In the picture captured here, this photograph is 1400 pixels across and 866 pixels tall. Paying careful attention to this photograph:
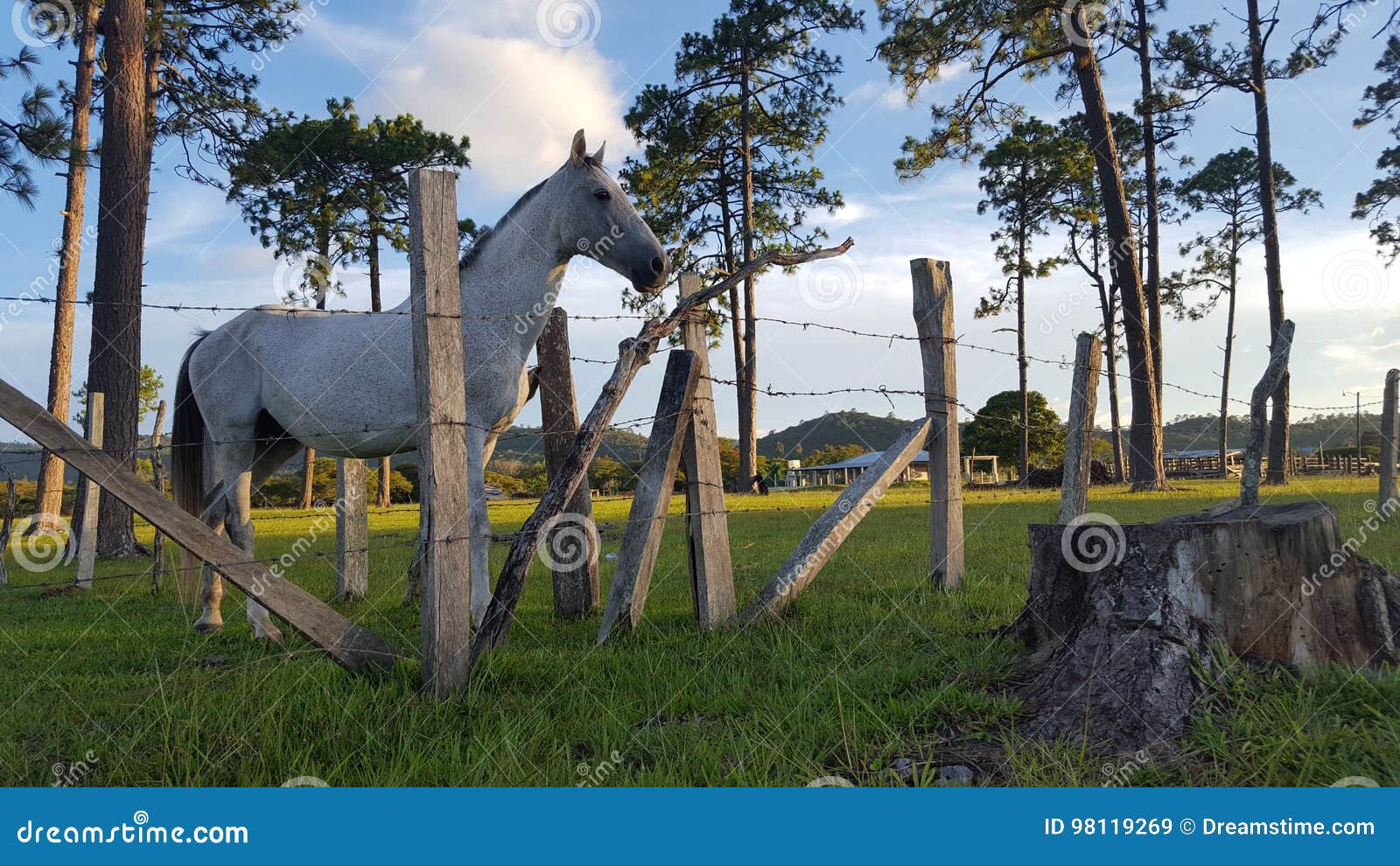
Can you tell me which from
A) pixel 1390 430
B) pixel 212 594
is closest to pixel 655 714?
pixel 212 594

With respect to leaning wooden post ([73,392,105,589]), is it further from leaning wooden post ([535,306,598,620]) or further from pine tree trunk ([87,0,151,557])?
leaning wooden post ([535,306,598,620])

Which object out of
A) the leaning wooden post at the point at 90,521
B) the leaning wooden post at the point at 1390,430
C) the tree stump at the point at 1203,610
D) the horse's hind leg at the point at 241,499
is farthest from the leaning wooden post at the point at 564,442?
the leaning wooden post at the point at 1390,430

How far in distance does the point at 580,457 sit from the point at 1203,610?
2798mm

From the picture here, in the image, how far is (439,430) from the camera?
10.8 ft

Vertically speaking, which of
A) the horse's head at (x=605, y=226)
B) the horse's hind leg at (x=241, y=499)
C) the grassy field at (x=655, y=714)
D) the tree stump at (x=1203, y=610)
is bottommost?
the grassy field at (x=655, y=714)

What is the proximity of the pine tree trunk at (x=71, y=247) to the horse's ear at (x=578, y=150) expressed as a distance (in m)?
10.1

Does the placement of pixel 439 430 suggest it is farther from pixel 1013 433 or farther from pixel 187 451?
pixel 1013 433

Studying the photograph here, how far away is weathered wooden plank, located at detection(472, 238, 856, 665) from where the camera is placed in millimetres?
3691

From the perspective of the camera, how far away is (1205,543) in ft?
10.8

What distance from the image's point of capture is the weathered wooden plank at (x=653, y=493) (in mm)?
4461

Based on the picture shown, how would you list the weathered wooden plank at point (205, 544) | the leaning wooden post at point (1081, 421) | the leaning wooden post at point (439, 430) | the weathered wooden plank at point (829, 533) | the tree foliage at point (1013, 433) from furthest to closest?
the tree foliage at point (1013, 433), the leaning wooden post at point (1081, 421), the weathered wooden plank at point (829, 533), the leaning wooden post at point (439, 430), the weathered wooden plank at point (205, 544)

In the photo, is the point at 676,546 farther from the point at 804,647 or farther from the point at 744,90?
the point at 744,90

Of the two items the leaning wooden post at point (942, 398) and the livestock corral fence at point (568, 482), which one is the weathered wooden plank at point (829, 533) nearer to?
the livestock corral fence at point (568, 482)

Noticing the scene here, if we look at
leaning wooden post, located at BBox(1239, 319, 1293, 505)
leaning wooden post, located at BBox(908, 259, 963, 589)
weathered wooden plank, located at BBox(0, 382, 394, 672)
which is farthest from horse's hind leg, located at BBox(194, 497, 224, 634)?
leaning wooden post, located at BBox(1239, 319, 1293, 505)
